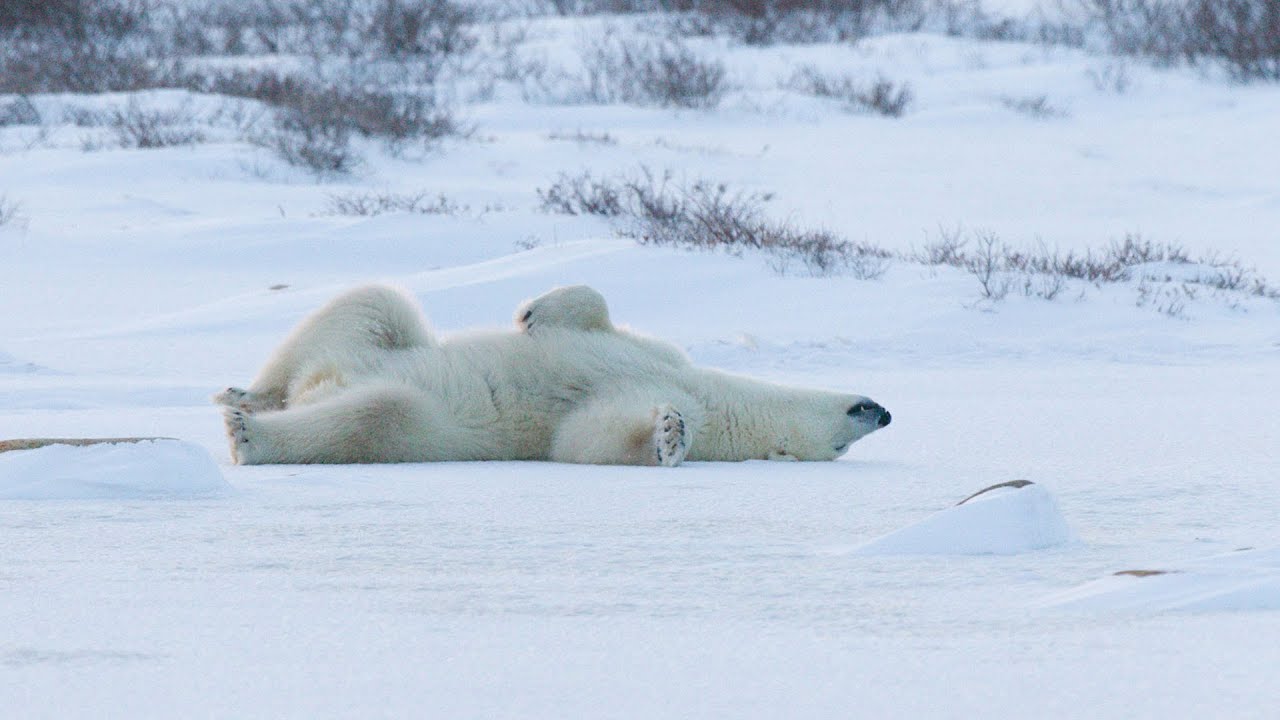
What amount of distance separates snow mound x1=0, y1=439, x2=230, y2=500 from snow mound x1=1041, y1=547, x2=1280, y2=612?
1713 mm

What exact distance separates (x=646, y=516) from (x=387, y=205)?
294 inches

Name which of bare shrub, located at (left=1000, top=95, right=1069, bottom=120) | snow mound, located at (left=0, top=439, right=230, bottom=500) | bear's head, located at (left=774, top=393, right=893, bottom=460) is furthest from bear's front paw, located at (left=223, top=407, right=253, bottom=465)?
bare shrub, located at (left=1000, top=95, right=1069, bottom=120)

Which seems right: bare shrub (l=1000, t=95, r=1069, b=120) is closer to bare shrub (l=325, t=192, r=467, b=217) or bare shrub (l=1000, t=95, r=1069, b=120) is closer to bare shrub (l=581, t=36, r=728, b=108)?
bare shrub (l=581, t=36, r=728, b=108)

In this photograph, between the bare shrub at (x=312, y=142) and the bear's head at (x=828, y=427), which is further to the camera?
the bare shrub at (x=312, y=142)

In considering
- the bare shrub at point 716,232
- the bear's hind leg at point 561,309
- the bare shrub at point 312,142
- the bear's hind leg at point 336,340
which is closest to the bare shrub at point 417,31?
the bare shrub at point 312,142

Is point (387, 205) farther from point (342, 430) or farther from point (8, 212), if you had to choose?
point (342, 430)

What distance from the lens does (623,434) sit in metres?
4.04

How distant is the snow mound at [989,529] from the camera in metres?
2.66

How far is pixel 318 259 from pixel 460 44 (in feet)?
34.9

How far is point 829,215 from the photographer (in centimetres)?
1181

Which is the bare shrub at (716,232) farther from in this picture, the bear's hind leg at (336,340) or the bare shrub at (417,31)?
the bare shrub at (417,31)

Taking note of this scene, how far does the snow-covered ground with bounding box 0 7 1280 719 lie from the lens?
183 centimetres

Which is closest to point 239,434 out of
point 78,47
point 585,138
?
point 585,138

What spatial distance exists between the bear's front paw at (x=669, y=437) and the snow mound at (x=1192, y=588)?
174 centimetres
